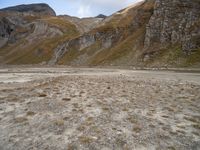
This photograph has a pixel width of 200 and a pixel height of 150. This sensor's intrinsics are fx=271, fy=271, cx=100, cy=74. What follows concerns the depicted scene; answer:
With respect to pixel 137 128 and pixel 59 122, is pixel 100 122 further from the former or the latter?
pixel 59 122

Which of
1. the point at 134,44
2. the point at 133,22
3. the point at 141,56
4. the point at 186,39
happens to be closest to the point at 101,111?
the point at 186,39

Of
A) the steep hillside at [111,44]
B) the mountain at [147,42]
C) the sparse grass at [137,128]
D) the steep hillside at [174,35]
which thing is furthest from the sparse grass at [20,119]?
the steep hillside at [111,44]

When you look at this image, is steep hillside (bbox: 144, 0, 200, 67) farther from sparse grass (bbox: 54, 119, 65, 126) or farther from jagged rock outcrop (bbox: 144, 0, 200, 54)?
sparse grass (bbox: 54, 119, 65, 126)

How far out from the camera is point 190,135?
598 inches

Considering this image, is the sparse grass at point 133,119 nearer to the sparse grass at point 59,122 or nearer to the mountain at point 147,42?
the sparse grass at point 59,122

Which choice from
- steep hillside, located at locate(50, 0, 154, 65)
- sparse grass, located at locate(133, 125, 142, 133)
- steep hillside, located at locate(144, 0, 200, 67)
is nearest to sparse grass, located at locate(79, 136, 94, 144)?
sparse grass, located at locate(133, 125, 142, 133)

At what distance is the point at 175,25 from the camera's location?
98875mm

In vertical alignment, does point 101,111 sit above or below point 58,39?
below

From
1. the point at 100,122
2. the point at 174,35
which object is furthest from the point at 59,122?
the point at 174,35

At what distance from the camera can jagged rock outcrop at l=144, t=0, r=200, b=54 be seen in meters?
86.1

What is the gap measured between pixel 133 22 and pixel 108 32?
17.7 metres

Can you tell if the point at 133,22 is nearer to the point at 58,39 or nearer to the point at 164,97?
the point at 58,39

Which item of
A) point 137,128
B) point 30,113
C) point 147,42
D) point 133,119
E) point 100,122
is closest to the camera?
point 137,128

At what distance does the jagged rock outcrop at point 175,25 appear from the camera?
283ft
